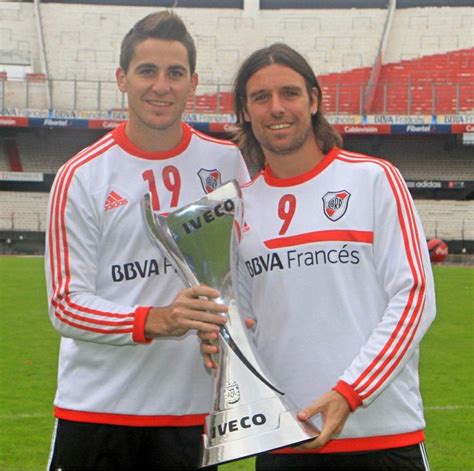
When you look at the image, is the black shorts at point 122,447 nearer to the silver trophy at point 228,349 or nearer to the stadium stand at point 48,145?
the silver trophy at point 228,349

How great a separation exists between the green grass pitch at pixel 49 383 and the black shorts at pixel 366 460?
2.33 metres

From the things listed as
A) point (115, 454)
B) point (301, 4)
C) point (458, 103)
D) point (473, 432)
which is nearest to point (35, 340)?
point (473, 432)

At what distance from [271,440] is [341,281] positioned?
0.47 metres

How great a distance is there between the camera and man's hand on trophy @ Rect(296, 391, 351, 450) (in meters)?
1.74

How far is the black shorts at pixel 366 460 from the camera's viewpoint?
202 centimetres

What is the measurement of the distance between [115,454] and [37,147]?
2654 centimetres

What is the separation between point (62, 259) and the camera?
85.4 inches

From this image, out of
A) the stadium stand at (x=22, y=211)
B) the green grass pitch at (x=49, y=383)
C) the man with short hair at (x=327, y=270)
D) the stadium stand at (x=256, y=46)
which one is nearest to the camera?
the man with short hair at (x=327, y=270)

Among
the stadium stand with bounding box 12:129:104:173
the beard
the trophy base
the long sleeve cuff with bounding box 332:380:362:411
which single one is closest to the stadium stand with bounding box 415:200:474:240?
the stadium stand with bounding box 12:129:104:173

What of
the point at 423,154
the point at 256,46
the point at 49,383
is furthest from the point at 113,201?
the point at 256,46

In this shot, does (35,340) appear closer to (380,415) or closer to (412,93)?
(380,415)

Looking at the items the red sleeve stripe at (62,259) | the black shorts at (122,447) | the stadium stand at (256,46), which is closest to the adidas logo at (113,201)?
the red sleeve stripe at (62,259)

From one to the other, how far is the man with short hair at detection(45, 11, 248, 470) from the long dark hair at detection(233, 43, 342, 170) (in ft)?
0.50

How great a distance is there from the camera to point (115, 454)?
2299 millimetres
